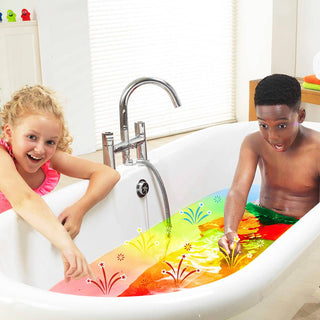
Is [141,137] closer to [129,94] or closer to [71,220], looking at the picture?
[129,94]

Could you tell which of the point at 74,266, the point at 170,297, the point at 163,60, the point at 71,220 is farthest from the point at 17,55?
the point at 170,297

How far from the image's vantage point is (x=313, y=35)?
400 cm

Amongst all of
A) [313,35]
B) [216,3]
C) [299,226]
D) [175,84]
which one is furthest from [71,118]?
[299,226]

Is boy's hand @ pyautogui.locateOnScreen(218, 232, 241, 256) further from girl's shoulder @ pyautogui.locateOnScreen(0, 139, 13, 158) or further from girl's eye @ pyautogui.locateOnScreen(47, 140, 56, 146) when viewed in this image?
A: girl's shoulder @ pyautogui.locateOnScreen(0, 139, 13, 158)

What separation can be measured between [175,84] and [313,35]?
1017mm

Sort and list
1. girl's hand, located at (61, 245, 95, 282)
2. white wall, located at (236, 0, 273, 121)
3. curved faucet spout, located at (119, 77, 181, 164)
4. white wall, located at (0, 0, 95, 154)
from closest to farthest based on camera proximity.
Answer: girl's hand, located at (61, 245, 95, 282)
curved faucet spout, located at (119, 77, 181, 164)
white wall, located at (0, 0, 95, 154)
white wall, located at (236, 0, 273, 121)

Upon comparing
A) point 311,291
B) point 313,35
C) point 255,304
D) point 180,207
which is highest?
point 313,35

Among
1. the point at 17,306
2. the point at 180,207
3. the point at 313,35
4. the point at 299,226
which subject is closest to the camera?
the point at 17,306

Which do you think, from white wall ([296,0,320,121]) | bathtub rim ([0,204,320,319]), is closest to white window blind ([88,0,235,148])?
white wall ([296,0,320,121])

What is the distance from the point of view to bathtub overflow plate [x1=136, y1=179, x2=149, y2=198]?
2.15 meters

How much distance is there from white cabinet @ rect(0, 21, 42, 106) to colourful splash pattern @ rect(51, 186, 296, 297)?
1.51 meters

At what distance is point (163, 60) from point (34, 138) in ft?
8.16

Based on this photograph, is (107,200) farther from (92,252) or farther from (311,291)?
(311,291)

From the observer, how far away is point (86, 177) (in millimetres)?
1951
